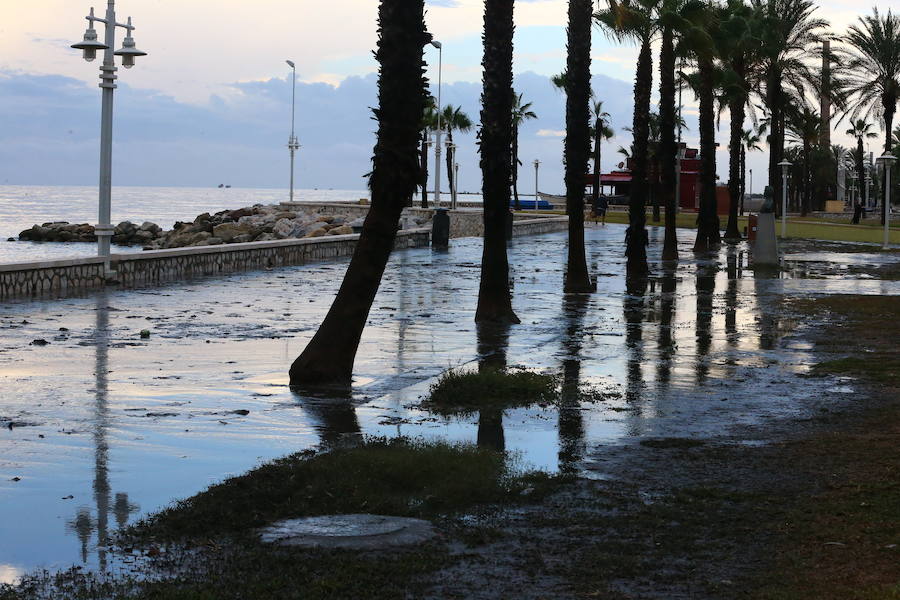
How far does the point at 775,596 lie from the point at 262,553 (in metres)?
2.49

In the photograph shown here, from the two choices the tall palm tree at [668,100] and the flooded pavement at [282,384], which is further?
the tall palm tree at [668,100]

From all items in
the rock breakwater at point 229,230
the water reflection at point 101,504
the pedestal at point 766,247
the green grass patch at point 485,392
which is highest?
the rock breakwater at point 229,230

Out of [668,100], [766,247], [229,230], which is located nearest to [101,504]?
Answer: [766,247]

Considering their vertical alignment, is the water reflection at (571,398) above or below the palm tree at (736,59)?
below

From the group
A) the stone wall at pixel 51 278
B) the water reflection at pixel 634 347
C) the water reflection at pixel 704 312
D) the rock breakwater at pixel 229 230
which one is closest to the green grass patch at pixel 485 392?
the water reflection at pixel 634 347

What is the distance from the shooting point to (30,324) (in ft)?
52.6

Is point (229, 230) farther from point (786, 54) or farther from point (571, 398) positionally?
point (571, 398)

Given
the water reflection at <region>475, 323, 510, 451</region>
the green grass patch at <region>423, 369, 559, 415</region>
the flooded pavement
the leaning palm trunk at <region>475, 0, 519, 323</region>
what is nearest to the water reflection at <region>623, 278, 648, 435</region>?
the flooded pavement

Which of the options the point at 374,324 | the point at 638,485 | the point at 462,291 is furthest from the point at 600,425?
the point at 462,291

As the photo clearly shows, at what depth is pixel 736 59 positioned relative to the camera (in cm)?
4925

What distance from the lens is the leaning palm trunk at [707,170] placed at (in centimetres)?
4216

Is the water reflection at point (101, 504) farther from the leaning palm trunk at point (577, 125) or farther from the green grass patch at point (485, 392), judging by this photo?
the leaning palm trunk at point (577, 125)

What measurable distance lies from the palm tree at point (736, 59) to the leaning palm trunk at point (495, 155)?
2318 centimetres

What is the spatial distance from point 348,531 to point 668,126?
3260cm
